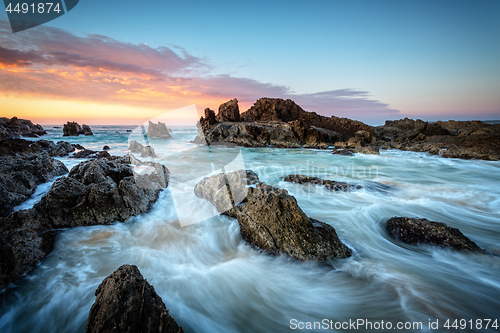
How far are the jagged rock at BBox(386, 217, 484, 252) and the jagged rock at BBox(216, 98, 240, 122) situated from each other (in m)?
32.2

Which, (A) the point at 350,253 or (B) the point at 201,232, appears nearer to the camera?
(A) the point at 350,253

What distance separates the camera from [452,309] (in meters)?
2.51

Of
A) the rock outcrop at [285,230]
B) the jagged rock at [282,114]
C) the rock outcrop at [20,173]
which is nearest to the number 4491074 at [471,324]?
the rock outcrop at [285,230]

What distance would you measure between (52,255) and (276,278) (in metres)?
3.44

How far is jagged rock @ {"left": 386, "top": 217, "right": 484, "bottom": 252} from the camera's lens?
11.8 ft

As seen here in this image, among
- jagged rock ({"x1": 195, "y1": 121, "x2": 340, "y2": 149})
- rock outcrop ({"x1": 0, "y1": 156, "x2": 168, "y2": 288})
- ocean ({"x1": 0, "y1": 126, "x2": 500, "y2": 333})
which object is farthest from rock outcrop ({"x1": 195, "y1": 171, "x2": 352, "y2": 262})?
jagged rock ({"x1": 195, "y1": 121, "x2": 340, "y2": 149})

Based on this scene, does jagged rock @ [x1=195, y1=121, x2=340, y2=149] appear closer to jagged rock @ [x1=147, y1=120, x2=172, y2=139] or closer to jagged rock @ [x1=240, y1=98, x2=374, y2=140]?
jagged rock @ [x1=240, y1=98, x2=374, y2=140]

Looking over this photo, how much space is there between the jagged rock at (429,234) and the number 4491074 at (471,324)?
55.8 inches

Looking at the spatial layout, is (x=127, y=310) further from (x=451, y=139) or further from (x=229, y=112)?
(x=229, y=112)

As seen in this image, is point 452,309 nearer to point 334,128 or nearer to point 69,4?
point 69,4

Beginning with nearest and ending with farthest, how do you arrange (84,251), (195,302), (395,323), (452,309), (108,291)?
(108,291) → (395,323) → (452,309) → (195,302) → (84,251)

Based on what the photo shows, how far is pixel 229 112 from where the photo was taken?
34500 millimetres

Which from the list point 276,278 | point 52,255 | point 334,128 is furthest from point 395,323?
point 334,128

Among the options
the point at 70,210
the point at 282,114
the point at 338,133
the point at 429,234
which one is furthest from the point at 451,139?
the point at 70,210
